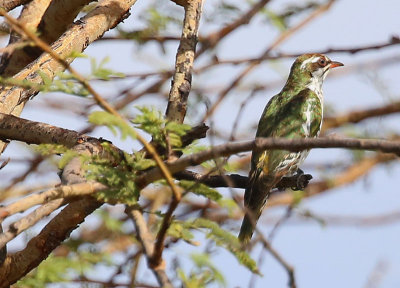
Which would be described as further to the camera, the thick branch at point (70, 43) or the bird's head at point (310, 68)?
the bird's head at point (310, 68)

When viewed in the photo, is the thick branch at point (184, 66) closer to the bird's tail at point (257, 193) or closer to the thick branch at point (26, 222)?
the bird's tail at point (257, 193)

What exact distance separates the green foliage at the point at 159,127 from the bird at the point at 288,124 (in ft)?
5.16

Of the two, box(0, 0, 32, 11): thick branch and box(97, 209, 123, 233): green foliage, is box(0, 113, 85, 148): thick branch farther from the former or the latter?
box(97, 209, 123, 233): green foliage

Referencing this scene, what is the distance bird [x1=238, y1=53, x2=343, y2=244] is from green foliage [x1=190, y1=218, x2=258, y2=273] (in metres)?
1.57

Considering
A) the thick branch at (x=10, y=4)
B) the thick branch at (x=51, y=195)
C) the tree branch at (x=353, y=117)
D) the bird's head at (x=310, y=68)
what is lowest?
the tree branch at (x=353, y=117)

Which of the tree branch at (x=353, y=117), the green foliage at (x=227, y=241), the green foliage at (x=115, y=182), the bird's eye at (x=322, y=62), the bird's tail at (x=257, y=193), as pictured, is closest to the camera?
the green foliage at (x=227, y=241)

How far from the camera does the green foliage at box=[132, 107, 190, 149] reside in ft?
9.70

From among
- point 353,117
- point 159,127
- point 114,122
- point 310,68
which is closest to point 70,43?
point 159,127

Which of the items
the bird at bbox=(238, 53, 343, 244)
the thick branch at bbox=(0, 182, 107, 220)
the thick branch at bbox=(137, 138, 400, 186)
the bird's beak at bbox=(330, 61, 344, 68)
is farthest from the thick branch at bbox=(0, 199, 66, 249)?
the bird's beak at bbox=(330, 61, 344, 68)

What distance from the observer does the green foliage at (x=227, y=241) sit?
2.72 metres

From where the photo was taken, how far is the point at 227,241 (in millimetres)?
2838

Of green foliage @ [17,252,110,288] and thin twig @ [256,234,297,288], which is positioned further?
green foliage @ [17,252,110,288]

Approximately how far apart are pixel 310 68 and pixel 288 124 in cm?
109

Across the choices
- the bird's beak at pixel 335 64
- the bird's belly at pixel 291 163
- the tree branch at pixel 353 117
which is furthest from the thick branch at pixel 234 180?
the tree branch at pixel 353 117
